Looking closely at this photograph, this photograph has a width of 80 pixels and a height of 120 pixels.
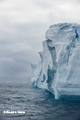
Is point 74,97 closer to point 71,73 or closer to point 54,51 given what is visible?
point 71,73

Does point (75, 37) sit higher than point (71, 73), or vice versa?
point (75, 37)

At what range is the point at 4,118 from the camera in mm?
10617

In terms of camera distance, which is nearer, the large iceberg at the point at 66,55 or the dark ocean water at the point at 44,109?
the dark ocean water at the point at 44,109

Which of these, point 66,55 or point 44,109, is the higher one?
point 66,55

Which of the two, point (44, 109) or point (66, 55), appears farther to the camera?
point (66, 55)

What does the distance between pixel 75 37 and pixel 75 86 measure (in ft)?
16.6

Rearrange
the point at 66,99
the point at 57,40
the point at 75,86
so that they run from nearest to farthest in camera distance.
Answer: the point at 75,86, the point at 66,99, the point at 57,40

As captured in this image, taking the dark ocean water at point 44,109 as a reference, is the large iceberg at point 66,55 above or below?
above

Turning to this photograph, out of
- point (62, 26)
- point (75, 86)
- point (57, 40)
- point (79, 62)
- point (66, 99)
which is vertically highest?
point (62, 26)

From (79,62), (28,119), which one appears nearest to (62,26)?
(79,62)

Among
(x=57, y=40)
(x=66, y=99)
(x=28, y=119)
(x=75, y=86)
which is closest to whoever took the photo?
(x=28, y=119)

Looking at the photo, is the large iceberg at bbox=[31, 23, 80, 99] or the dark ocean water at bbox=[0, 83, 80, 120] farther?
the large iceberg at bbox=[31, 23, 80, 99]

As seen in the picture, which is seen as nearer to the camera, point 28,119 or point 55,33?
point 28,119

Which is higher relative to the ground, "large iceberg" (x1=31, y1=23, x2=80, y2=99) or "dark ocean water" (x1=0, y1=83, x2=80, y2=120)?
"large iceberg" (x1=31, y1=23, x2=80, y2=99)
